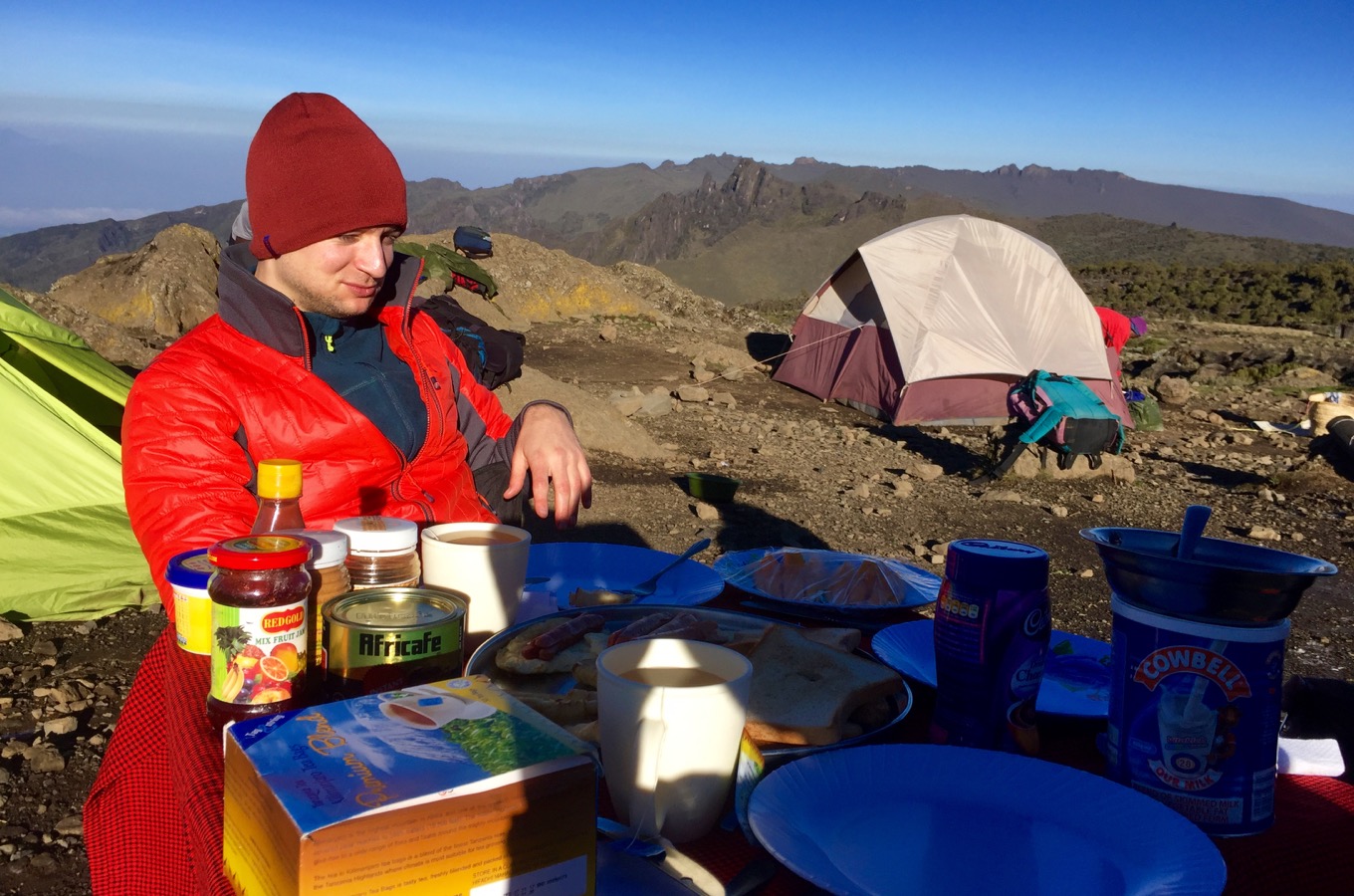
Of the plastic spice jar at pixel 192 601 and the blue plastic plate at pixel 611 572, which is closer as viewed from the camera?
the plastic spice jar at pixel 192 601

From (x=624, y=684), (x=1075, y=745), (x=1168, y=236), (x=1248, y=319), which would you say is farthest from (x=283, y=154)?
(x=1168, y=236)

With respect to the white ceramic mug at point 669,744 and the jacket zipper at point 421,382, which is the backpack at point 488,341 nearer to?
the jacket zipper at point 421,382

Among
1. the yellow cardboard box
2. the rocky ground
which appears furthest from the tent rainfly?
the yellow cardboard box

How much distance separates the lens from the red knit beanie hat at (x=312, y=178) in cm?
204

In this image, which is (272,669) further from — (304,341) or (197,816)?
(304,341)

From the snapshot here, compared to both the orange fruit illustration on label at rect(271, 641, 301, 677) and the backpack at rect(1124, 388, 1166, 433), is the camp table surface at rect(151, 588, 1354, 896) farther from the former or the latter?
the backpack at rect(1124, 388, 1166, 433)

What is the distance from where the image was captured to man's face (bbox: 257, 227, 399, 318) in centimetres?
210

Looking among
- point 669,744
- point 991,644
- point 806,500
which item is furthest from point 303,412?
point 806,500

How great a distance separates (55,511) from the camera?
400 centimetres

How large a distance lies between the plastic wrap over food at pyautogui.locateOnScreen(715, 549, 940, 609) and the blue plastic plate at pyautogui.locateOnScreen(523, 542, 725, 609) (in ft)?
0.25

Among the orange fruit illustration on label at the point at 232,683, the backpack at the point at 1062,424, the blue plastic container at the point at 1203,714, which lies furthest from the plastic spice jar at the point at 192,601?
the backpack at the point at 1062,424

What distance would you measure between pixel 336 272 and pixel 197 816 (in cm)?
130

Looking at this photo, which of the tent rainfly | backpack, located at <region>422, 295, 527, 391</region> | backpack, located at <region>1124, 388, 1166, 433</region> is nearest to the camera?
backpack, located at <region>422, 295, 527, 391</region>

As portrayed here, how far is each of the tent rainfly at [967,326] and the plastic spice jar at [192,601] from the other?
9.27m
